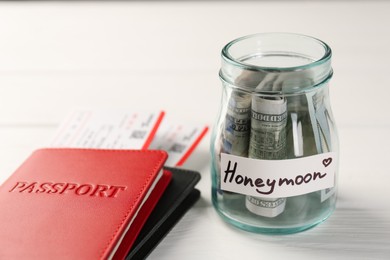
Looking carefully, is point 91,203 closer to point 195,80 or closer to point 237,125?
point 237,125

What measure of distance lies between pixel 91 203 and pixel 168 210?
0.08 m

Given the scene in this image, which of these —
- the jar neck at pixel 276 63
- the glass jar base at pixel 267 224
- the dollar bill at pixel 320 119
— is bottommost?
the glass jar base at pixel 267 224

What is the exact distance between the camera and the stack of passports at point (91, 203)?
0.60 meters

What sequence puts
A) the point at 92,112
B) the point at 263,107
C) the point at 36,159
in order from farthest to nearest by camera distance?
the point at 92,112, the point at 36,159, the point at 263,107

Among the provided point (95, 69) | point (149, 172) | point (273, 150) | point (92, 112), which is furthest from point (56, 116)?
point (273, 150)

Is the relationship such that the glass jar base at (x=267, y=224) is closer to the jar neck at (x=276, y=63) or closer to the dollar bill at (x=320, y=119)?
the dollar bill at (x=320, y=119)

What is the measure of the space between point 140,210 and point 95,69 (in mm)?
513

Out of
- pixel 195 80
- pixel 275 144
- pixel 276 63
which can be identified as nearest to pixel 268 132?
pixel 275 144

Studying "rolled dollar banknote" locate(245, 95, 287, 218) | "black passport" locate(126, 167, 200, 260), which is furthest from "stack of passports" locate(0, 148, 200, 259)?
"rolled dollar banknote" locate(245, 95, 287, 218)

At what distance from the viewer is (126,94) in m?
1.05

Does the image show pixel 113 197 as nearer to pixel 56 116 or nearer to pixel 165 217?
pixel 165 217

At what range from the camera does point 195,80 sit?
3.55 feet

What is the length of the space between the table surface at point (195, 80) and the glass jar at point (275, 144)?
3 centimetres

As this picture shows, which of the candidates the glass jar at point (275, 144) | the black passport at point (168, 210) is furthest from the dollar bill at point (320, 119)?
the black passport at point (168, 210)
